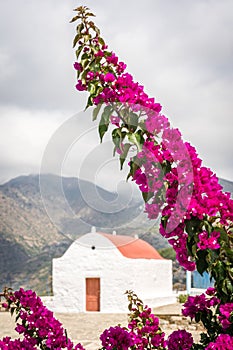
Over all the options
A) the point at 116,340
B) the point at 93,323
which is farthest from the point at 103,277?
the point at 116,340

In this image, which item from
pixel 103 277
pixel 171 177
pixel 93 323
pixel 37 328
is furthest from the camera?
pixel 103 277

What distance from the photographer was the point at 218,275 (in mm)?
2377

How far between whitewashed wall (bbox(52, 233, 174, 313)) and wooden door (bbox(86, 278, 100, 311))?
0.15 meters

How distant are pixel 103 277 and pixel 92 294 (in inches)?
27.5

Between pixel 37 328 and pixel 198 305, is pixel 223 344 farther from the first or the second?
pixel 37 328

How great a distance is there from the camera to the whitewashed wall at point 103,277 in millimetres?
15789

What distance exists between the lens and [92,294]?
16250mm

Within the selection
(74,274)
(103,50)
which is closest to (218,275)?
(103,50)

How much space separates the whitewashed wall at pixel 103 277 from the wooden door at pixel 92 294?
146mm

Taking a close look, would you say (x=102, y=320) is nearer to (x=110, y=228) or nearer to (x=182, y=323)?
(x=182, y=323)

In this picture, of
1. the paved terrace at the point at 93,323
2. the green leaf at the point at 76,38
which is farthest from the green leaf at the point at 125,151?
the paved terrace at the point at 93,323

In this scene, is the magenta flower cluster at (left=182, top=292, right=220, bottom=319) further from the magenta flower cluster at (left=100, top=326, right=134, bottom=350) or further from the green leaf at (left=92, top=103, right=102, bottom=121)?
the green leaf at (left=92, top=103, right=102, bottom=121)

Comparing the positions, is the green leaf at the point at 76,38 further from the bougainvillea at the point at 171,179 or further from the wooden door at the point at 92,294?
the wooden door at the point at 92,294

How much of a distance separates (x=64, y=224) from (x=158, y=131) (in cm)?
89
